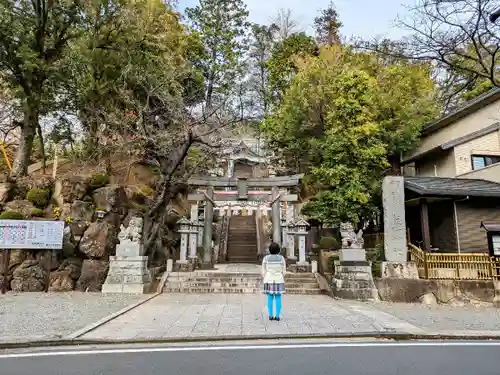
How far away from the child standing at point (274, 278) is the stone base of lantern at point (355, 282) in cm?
448

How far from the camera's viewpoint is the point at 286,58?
88.9 ft

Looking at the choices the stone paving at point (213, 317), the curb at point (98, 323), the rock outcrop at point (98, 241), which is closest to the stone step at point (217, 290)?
the stone paving at point (213, 317)

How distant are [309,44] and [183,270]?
67.8 ft

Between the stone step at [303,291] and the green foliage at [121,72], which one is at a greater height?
the green foliage at [121,72]

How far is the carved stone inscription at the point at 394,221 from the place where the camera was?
1112 centimetres

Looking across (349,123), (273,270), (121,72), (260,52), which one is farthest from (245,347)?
(260,52)

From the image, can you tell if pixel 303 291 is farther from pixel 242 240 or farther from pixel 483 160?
pixel 483 160

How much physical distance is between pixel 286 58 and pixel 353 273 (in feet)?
66.9

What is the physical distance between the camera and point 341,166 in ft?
52.5

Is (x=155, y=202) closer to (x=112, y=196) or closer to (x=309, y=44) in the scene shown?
(x=112, y=196)

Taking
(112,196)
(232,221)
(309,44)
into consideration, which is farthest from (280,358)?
(309,44)

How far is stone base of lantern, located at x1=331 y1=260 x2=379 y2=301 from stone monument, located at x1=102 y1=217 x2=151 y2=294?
21.5 ft

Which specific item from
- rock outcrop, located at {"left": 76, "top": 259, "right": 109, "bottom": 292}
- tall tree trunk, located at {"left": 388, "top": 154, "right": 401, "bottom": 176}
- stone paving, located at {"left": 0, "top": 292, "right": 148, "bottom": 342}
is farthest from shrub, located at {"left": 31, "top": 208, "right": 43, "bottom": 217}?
tall tree trunk, located at {"left": 388, "top": 154, "right": 401, "bottom": 176}

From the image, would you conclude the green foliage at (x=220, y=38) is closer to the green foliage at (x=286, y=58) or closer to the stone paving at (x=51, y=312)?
the green foliage at (x=286, y=58)
